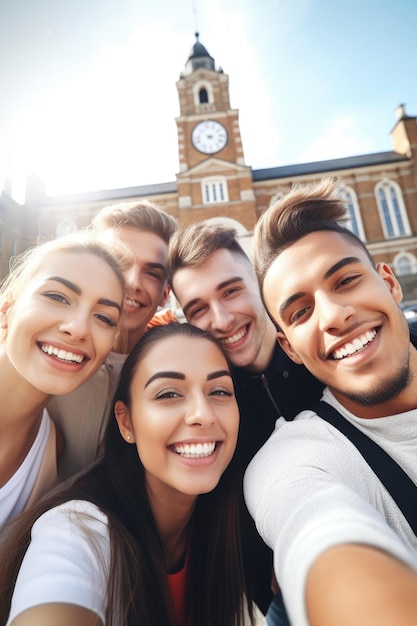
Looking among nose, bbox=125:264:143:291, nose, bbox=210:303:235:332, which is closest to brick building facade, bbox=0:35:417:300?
nose, bbox=125:264:143:291

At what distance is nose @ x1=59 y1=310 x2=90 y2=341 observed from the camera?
1.88 metres

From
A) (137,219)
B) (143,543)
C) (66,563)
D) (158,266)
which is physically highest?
(137,219)

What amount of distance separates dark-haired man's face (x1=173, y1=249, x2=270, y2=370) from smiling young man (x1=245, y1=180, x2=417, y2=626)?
0.55 m

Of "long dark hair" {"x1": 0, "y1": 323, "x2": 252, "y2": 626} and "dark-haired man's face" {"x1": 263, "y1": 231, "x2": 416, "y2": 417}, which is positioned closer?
"long dark hair" {"x1": 0, "y1": 323, "x2": 252, "y2": 626}

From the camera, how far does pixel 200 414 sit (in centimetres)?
168

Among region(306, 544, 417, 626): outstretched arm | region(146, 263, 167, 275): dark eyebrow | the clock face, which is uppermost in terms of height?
the clock face

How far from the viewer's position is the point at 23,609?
3.37 ft

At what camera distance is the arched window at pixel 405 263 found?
20.9 meters

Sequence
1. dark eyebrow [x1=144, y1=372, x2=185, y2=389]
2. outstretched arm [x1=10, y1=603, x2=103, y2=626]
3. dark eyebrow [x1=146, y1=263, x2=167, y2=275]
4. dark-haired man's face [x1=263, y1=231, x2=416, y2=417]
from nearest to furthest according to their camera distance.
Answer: outstretched arm [x1=10, y1=603, x2=103, y2=626]
dark-haired man's face [x1=263, y1=231, x2=416, y2=417]
dark eyebrow [x1=144, y1=372, x2=185, y2=389]
dark eyebrow [x1=146, y1=263, x2=167, y2=275]

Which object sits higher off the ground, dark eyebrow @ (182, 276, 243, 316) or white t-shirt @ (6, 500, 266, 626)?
dark eyebrow @ (182, 276, 243, 316)

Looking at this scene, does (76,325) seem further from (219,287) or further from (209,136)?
(209,136)

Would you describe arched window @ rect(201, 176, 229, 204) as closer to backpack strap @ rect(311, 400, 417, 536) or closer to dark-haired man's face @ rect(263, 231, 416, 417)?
dark-haired man's face @ rect(263, 231, 416, 417)

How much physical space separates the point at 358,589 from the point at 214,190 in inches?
888

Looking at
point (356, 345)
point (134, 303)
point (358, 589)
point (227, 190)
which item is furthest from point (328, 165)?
point (358, 589)
